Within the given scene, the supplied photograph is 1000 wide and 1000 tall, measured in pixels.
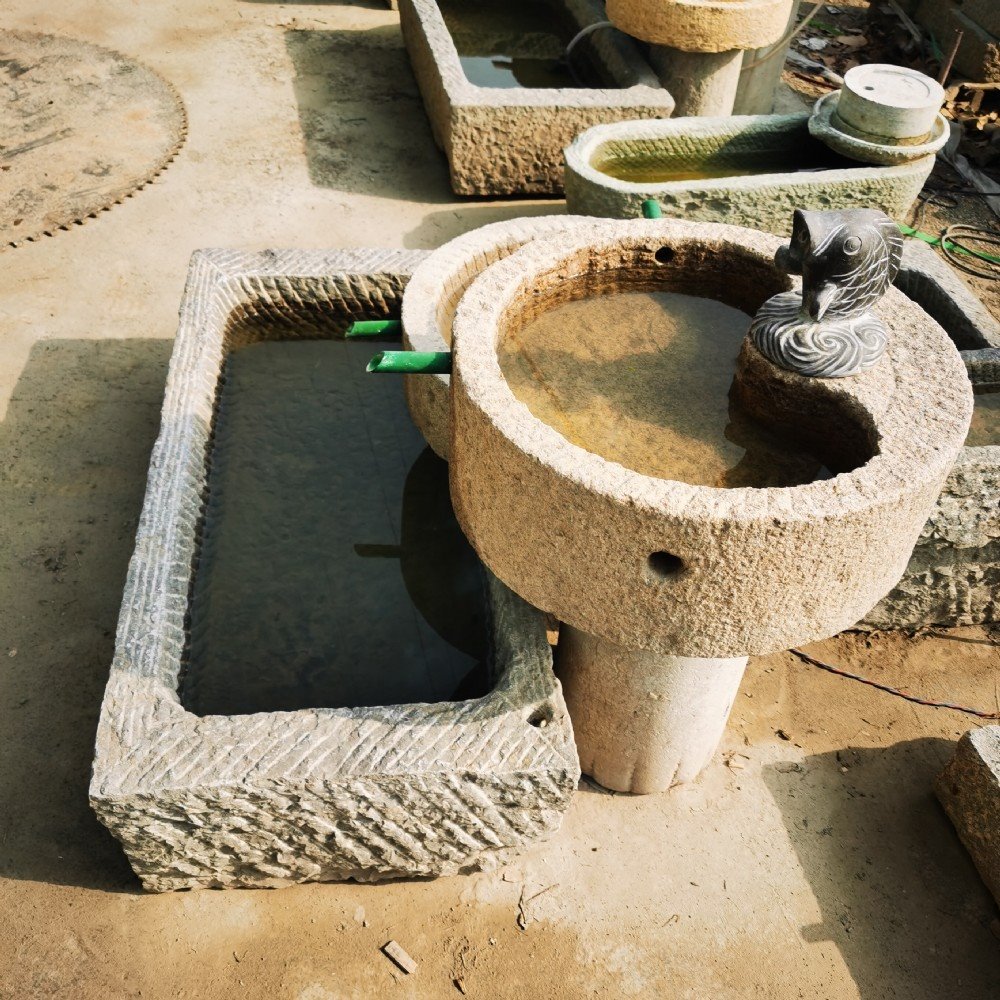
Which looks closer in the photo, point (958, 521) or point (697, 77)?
point (958, 521)

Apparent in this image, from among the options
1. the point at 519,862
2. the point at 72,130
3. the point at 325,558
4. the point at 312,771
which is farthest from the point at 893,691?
the point at 72,130

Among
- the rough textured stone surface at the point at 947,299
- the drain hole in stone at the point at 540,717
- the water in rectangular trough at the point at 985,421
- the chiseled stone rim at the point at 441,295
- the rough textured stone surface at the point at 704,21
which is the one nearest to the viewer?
the drain hole in stone at the point at 540,717

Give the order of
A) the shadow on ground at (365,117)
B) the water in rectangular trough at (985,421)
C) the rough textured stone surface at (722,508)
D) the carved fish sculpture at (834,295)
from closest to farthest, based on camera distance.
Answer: the rough textured stone surface at (722,508) → the carved fish sculpture at (834,295) → the water in rectangular trough at (985,421) → the shadow on ground at (365,117)

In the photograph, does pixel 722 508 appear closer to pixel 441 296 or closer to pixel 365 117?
pixel 441 296

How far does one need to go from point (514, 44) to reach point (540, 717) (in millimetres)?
6241

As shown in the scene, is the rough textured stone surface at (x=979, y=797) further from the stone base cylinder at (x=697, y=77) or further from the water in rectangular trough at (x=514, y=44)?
the water in rectangular trough at (x=514, y=44)

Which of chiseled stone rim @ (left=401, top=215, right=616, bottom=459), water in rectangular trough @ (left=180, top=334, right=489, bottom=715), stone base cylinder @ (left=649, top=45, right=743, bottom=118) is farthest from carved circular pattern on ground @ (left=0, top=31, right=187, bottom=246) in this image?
stone base cylinder @ (left=649, top=45, right=743, bottom=118)

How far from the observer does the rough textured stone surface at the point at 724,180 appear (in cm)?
498

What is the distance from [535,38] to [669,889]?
6.55 meters

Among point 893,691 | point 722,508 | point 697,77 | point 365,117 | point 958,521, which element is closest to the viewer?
point 722,508

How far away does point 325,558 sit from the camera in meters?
3.60

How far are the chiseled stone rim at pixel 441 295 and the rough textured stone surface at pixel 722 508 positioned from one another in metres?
0.53

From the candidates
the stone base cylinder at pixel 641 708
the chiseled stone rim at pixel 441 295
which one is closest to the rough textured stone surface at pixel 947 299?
the chiseled stone rim at pixel 441 295

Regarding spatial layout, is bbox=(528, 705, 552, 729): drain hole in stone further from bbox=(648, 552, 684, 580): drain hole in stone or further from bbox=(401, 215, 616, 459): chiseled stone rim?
bbox=(401, 215, 616, 459): chiseled stone rim
